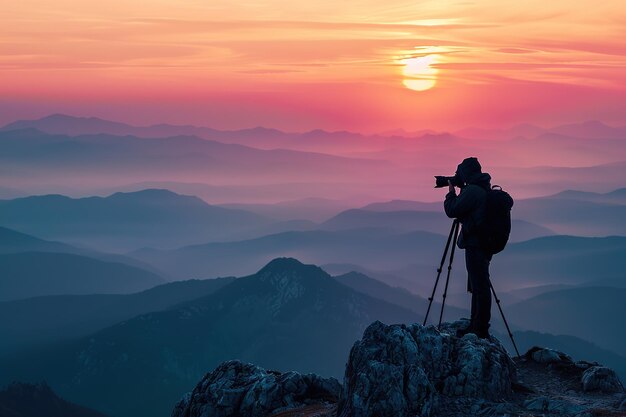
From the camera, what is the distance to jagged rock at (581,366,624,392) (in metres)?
35.4

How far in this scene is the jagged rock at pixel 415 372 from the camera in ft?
104

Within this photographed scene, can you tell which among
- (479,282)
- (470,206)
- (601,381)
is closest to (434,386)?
(479,282)

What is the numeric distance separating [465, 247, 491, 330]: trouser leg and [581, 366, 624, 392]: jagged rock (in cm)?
435

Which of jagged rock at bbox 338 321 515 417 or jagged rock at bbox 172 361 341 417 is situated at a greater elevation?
jagged rock at bbox 338 321 515 417

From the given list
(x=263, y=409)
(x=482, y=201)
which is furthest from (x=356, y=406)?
(x=482, y=201)

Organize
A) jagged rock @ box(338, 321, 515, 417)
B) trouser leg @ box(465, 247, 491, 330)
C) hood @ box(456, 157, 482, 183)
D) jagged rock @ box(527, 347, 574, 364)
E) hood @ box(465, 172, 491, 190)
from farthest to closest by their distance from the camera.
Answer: jagged rock @ box(527, 347, 574, 364), trouser leg @ box(465, 247, 491, 330), hood @ box(456, 157, 482, 183), hood @ box(465, 172, 491, 190), jagged rock @ box(338, 321, 515, 417)

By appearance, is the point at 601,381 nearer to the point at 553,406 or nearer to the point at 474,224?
the point at 553,406

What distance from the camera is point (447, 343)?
112ft

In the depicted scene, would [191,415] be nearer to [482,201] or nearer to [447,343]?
[447,343]

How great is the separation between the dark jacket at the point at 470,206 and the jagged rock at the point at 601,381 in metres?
6.39

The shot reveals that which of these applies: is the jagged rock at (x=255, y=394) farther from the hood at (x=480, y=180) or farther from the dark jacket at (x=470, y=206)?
the hood at (x=480, y=180)

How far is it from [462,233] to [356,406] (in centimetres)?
891

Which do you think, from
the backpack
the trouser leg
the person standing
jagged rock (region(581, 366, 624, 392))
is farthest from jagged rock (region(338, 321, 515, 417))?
the backpack

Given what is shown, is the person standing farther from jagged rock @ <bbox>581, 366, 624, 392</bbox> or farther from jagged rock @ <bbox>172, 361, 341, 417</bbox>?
jagged rock @ <bbox>172, 361, 341, 417</bbox>
